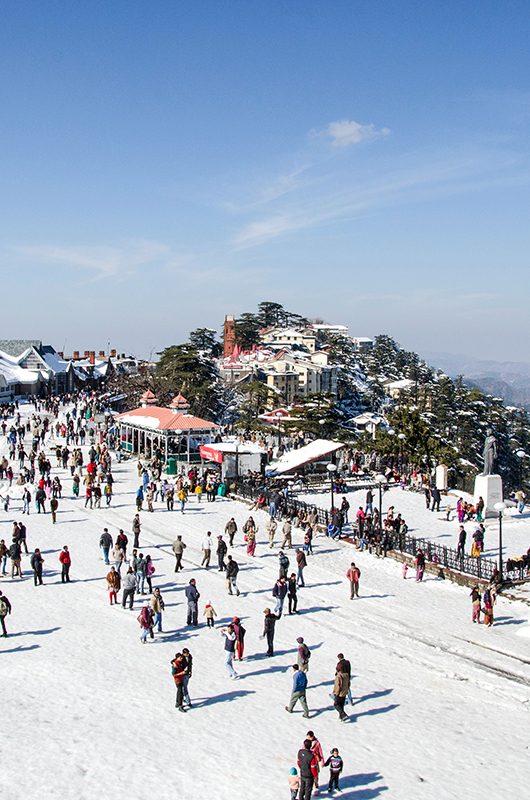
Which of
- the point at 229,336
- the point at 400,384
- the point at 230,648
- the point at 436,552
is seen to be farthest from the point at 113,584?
the point at 400,384

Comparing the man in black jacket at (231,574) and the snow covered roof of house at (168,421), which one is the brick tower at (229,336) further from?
the man in black jacket at (231,574)

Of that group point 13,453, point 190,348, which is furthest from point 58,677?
point 190,348

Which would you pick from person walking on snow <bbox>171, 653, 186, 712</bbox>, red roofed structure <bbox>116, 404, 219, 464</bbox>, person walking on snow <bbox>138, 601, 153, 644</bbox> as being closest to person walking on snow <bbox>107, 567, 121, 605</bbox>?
person walking on snow <bbox>138, 601, 153, 644</bbox>

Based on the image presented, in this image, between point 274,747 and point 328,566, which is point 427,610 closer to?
point 328,566

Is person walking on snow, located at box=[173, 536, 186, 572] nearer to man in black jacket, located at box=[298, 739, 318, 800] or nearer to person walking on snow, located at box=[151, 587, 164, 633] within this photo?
person walking on snow, located at box=[151, 587, 164, 633]

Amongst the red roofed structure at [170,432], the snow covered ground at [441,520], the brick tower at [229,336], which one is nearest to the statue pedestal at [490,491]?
the snow covered ground at [441,520]
